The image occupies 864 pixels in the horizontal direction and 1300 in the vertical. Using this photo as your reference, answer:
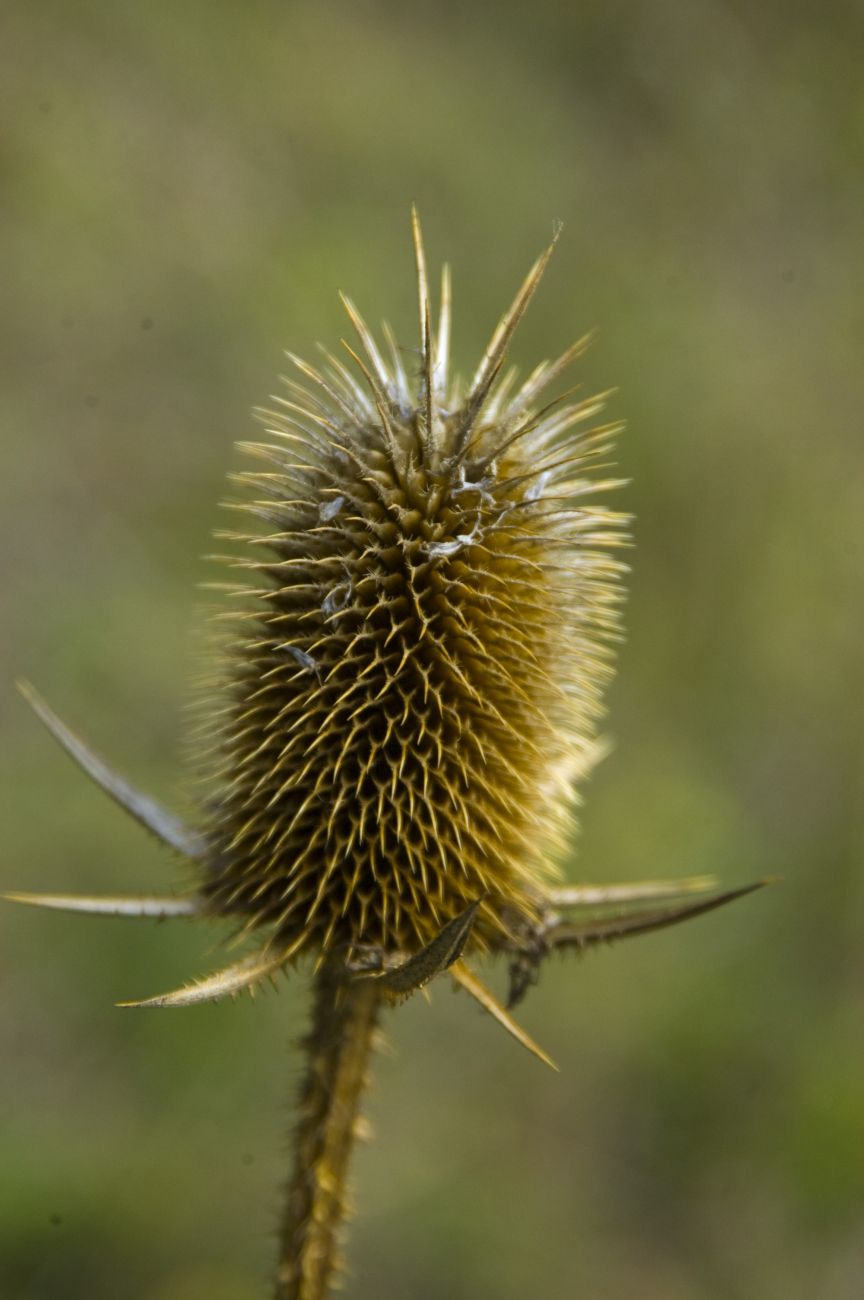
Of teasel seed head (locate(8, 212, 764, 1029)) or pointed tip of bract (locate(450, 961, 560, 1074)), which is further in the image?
teasel seed head (locate(8, 212, 764, 1029))

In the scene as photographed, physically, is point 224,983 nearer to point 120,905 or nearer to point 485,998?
point 120,905

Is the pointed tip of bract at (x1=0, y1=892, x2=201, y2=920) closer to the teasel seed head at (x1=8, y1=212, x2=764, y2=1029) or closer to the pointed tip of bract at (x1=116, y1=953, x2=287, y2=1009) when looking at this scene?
the teasel seed head at (x1=8, y1=212, x2=764, y2=1029)

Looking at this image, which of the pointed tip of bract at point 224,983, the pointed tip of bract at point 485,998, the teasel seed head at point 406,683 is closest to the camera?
the pointed tip of bract at point 224,983

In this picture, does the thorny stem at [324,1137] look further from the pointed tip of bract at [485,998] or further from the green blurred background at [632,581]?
the green blurred background at [632,581]

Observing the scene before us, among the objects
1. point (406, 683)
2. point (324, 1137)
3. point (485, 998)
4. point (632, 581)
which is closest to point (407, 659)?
point (406, 683)

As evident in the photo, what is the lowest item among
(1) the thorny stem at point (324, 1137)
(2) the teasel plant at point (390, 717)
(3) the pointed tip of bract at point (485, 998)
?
(1) the thorny stem at point (324, 1137)

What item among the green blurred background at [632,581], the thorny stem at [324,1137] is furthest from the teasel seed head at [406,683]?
the green blurred background at [632,581]

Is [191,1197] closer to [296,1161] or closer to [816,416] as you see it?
[296,1161]

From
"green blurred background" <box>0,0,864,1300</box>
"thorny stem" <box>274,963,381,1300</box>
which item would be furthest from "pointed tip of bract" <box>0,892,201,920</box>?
"green blurred background" <box>0,0,864,1300</box>
